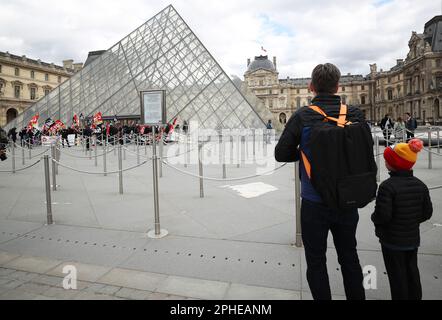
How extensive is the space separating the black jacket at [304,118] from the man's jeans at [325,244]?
0.37m

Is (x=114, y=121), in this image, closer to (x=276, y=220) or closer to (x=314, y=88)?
(x=276, y=220)

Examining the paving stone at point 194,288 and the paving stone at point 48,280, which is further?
the paving stone at point 48,280

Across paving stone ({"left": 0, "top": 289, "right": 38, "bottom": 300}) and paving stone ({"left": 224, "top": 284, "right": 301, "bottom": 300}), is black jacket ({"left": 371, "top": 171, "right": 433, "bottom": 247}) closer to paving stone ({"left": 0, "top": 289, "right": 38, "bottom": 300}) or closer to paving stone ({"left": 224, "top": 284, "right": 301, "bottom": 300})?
paving stone ({"left": 224, "top": 284, "right": 301, "bottom": 300})

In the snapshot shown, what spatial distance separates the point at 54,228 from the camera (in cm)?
421

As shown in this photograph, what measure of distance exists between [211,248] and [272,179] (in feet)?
13.7

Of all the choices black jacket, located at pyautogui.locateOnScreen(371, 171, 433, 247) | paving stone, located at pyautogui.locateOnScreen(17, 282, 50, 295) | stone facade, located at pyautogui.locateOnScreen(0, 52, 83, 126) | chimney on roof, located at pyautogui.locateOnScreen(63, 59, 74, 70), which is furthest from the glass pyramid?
chimney on roof, located at pyautogui.locateOnScreen(63, 59, 74, 70)

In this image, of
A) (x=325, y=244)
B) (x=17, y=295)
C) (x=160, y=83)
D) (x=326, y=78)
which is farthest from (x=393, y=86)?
(x=17, y=295)

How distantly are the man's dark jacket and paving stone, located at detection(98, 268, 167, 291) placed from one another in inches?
57.2

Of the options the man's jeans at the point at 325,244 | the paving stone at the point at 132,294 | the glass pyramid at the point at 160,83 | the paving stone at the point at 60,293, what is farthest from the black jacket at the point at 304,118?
the glass pyramid at the point at 160,83

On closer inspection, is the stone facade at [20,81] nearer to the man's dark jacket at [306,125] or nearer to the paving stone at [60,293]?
the paving stone at [60,293]

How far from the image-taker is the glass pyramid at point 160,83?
880 inches

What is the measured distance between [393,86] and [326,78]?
86.7 metres

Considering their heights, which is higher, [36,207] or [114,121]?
[114,121]
